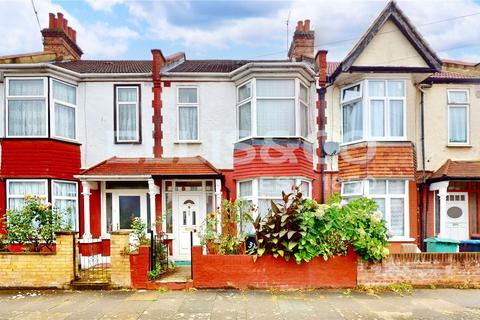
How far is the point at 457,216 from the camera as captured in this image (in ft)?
41.3

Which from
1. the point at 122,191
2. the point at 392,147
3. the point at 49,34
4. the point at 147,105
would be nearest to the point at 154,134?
the point at 147,105

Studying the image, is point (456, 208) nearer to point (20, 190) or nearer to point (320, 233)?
point (320, 233)

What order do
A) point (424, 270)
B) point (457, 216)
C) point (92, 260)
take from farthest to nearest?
1. point (457, 216)
2. point (92, 260)
3. point (424, 270)

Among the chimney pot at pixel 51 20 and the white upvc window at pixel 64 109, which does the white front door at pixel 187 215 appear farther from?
the chimney pot at pixel 51 20

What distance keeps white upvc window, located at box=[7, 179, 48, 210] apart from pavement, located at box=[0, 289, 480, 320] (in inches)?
147

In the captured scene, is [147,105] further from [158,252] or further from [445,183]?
[445,183]

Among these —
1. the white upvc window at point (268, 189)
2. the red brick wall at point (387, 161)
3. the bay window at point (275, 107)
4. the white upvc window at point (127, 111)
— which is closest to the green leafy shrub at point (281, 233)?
the white upvc window at point (268, 189)

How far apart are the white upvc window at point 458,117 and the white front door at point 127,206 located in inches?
418

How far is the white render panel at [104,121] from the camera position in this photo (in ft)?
40.3

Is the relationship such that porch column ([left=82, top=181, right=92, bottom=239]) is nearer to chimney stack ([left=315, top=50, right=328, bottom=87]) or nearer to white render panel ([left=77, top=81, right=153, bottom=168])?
white render panel ([left=77, top=81, right=153, bottom=168])

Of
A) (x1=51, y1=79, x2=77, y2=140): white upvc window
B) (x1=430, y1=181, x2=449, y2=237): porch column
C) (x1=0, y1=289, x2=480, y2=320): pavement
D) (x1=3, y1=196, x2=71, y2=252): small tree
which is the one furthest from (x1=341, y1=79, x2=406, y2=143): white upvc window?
(x1=51, y1=79, x2=77, y2=140): white upvc window

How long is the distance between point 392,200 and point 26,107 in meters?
11.8

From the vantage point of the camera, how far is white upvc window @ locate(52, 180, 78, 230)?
11414mm

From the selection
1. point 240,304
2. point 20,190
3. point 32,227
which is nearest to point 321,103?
point 240,304
